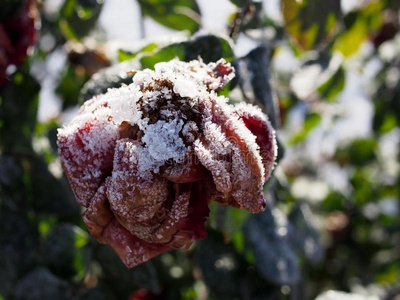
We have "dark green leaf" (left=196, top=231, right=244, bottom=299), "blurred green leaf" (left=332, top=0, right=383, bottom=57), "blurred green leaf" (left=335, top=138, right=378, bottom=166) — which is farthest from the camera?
"blurred green leaf" (left=335, top=138, right=378, bottom=166)

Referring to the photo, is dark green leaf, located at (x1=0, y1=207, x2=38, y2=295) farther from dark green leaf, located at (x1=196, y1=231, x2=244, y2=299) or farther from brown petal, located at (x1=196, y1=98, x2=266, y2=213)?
brown petal, located at (x1=196, y1=98, x2=266, y2=213)

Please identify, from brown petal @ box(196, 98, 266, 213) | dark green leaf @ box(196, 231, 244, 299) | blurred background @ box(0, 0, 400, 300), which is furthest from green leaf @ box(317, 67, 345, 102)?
brown petal @ box(196, 98, 266, 213)

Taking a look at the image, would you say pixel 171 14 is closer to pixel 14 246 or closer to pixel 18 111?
pixel 18 111

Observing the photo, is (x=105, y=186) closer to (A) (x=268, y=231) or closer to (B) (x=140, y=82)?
(B) (x=140, y=82)

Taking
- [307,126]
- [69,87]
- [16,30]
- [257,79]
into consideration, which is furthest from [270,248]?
[69,87]

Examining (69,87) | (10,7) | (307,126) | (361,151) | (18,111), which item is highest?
(10,7)
